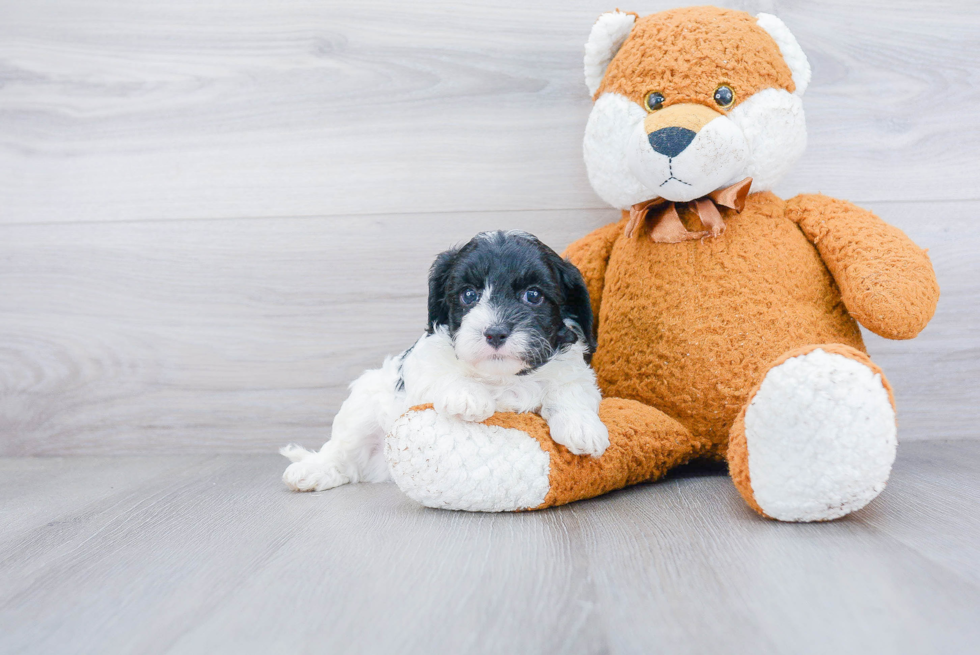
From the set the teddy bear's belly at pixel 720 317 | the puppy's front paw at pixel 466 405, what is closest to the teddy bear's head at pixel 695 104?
the teddy bear's belly at pixel 720 317

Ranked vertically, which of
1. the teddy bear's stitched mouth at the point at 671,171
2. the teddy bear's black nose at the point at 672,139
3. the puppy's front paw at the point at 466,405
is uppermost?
the teddy bear's black nose at the point at 672,139

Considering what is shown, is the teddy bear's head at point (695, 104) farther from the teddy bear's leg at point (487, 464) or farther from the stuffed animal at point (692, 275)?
the teddy bear's leg at point (487, 464)

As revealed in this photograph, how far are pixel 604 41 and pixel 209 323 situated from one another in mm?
1184

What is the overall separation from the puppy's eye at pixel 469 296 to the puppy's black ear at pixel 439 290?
0.22ft

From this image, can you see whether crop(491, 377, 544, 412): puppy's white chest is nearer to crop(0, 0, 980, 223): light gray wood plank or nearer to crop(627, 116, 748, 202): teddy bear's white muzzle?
crop(627, 116, 748, 202): teddy bear's white muzzle

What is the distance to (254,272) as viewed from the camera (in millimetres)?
1795

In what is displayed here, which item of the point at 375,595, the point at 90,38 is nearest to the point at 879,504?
the point at 375,595

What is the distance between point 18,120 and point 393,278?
1066 millimetres

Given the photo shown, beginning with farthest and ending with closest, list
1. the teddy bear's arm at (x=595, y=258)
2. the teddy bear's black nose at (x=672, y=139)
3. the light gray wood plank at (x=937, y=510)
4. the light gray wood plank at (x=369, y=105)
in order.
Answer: the light gray wood plank at (x=369, y=105)
the teddy bear's arm at (x=595, y=258)
the teddy bear's black nose at (x=672, y=139)
the light gray wood plank at (x=937, y=510)

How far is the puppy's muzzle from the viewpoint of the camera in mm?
1199

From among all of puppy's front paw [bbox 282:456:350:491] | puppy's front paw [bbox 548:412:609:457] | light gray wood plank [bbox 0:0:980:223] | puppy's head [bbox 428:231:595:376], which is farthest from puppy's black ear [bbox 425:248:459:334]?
light gray wood plank [bbox 0:0:980:223]

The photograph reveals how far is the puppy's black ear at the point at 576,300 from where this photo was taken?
1272 millimetres

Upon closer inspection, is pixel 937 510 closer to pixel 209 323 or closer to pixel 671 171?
pixel 671 171

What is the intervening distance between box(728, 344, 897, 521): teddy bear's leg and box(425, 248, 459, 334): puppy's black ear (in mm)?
561
